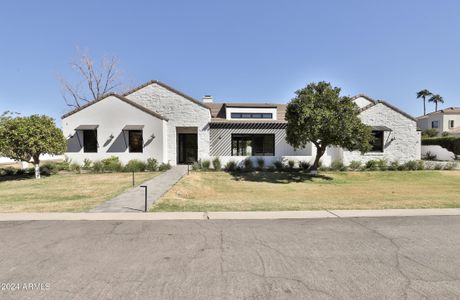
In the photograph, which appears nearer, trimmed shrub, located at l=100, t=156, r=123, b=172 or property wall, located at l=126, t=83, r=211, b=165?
trimmed shrub, located at l=100, t=156, r=123, b=172

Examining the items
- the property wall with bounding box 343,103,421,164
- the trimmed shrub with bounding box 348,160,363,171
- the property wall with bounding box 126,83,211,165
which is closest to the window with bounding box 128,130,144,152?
the property wall with bounding box 126,83,211,165

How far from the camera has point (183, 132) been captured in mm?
22250

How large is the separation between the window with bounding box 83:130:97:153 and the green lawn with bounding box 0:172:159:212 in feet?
18.2

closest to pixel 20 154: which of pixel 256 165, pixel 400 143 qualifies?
pixel 256 165

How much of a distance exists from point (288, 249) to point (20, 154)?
16.7m

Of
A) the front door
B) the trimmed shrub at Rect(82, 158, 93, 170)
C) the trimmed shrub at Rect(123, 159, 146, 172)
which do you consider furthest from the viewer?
the front door

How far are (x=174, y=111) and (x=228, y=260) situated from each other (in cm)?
1852

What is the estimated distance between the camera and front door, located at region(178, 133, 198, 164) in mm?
22422

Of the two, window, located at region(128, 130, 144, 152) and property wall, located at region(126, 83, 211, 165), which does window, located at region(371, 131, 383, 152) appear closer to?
property wall, located at region(126, 83, 211, 165)

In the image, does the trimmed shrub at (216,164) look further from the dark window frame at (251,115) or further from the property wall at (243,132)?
the dark window frame at (251,115)

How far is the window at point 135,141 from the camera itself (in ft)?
65.7

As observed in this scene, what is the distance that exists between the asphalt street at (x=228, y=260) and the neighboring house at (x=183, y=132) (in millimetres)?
13837

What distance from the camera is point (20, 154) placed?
1509cm

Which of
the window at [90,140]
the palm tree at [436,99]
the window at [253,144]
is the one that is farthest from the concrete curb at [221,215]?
the palm tree at [436,99]
